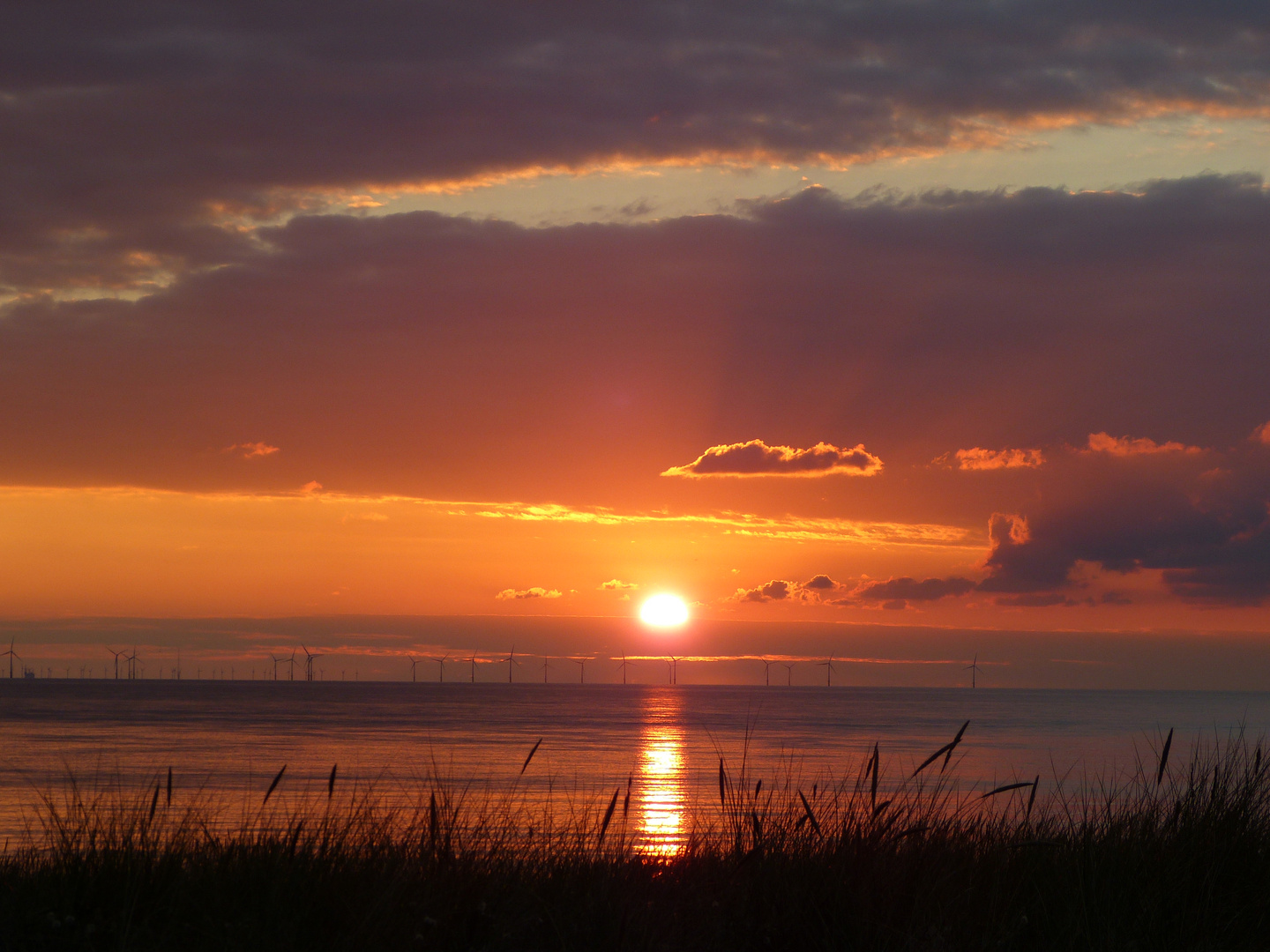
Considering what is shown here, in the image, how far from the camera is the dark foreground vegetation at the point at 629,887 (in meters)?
8.79

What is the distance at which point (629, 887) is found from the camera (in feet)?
33.4

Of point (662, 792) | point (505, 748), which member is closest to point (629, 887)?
point (662, 792)

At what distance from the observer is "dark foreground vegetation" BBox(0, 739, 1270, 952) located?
8.79 meters

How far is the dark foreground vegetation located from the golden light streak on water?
1226 mm

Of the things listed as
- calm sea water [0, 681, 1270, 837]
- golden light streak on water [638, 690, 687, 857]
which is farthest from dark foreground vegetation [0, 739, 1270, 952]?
calm sea water [0, 681, 1270, 837]

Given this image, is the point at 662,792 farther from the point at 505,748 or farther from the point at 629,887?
the point at 629,887

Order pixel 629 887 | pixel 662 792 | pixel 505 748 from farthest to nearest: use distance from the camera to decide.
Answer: pixel 505 748
pixel 662 792
pixel 629 887

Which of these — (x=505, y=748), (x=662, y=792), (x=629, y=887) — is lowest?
(x=505, y=748)

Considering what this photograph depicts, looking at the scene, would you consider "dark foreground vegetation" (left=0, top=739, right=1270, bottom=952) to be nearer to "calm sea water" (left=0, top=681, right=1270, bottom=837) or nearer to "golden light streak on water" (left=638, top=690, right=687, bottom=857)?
"golden light streak on water" (left=638, top=690, right=687, bottom=857)

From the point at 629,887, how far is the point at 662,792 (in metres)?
46.3

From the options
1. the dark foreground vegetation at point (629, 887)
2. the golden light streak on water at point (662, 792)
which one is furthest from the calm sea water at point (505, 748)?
the dark foreground vegetation at point (629, 887)

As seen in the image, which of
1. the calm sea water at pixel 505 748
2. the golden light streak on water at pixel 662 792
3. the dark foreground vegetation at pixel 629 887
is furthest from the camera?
the calm sea water at pixel 505 748

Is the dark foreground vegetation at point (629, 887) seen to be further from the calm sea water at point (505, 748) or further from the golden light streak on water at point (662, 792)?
the calm sea water at point (505, 748)

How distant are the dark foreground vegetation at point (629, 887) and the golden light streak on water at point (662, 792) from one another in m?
1.23
